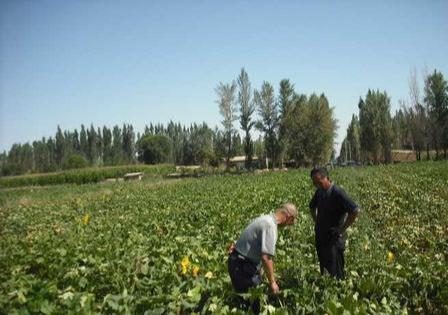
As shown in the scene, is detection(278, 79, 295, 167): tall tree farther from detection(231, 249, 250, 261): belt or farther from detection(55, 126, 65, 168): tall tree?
detection(55, 126, 65, 168): tall tree

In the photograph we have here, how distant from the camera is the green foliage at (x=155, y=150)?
3600 inches

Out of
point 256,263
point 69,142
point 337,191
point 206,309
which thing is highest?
point 69,142

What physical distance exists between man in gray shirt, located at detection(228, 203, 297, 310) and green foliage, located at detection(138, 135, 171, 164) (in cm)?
8700

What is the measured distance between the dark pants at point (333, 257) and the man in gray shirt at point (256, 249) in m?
1.05

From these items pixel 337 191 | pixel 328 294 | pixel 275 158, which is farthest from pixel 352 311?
pixel 275 158

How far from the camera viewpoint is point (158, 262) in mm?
6613

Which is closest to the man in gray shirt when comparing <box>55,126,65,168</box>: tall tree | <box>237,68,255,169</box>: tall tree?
<box>237,68,255,169</box>: tall tree

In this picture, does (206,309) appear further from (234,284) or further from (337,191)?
(337,191)

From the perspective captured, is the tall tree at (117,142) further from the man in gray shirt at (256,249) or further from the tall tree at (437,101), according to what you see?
the man in gray shirt at (256,249)

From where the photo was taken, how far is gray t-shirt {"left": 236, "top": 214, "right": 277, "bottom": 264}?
15.5 ft

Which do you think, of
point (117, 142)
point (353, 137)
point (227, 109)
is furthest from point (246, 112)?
point (117, 142)

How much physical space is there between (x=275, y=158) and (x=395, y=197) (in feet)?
132

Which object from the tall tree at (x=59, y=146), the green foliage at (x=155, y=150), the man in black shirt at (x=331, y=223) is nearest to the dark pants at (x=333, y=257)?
the man in black shirt at (x=331, y=223)

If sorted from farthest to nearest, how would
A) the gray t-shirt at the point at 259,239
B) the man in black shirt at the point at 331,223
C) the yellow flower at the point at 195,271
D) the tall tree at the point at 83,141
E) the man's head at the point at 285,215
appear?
1. the tall tree at the point at 83,141
2. the yellow flower at the point at 195,271
3. the man in black shirt at the point at 331,223
4. the man's head at the point at 285,215
5. the gray t-shirt at the point at 259,239
